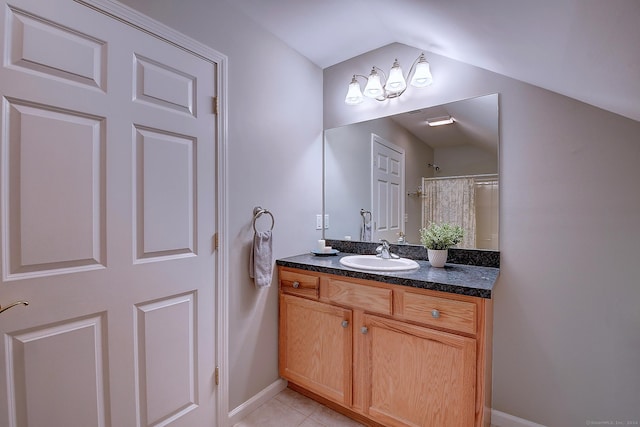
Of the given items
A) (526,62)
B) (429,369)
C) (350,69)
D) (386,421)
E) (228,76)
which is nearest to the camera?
(526,62)

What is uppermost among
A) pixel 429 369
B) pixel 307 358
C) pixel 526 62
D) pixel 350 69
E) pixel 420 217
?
pixel 350 69

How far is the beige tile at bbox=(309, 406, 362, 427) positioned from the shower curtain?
4.15 ft

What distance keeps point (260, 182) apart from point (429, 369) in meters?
A: 1.41

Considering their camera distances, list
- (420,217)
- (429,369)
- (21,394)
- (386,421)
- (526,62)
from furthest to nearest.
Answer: (420,217)
(386,421)
(429,369)
(526,62)
(21,394)

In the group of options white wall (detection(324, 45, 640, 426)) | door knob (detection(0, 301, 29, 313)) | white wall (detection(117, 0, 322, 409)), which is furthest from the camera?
white wall (detection(117, 0, 322, 409))

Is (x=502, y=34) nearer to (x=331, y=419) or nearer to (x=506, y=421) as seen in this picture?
(x=506, y=421)

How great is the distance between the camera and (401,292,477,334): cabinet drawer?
123 centimetres

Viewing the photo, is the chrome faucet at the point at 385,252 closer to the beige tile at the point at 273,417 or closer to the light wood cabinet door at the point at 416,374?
the light wood cabinet door at the point at 416,374

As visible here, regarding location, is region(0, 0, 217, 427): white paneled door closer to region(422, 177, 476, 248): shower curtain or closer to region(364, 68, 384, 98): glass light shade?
region(364, 68, 384, 98): glass light shade

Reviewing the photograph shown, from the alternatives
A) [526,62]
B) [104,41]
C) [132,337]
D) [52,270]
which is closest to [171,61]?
[104,41]

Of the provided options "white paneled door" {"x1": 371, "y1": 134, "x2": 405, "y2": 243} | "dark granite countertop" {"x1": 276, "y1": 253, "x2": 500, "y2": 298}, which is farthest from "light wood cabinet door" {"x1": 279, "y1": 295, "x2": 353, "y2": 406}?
"white paneled door" {"x1": 371, "y1": 134, "x2": 405, "y2": 243}

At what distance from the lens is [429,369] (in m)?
1.34

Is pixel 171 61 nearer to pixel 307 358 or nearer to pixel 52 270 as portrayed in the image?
pixel 52 270

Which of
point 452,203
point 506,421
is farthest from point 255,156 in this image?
point 506,421
